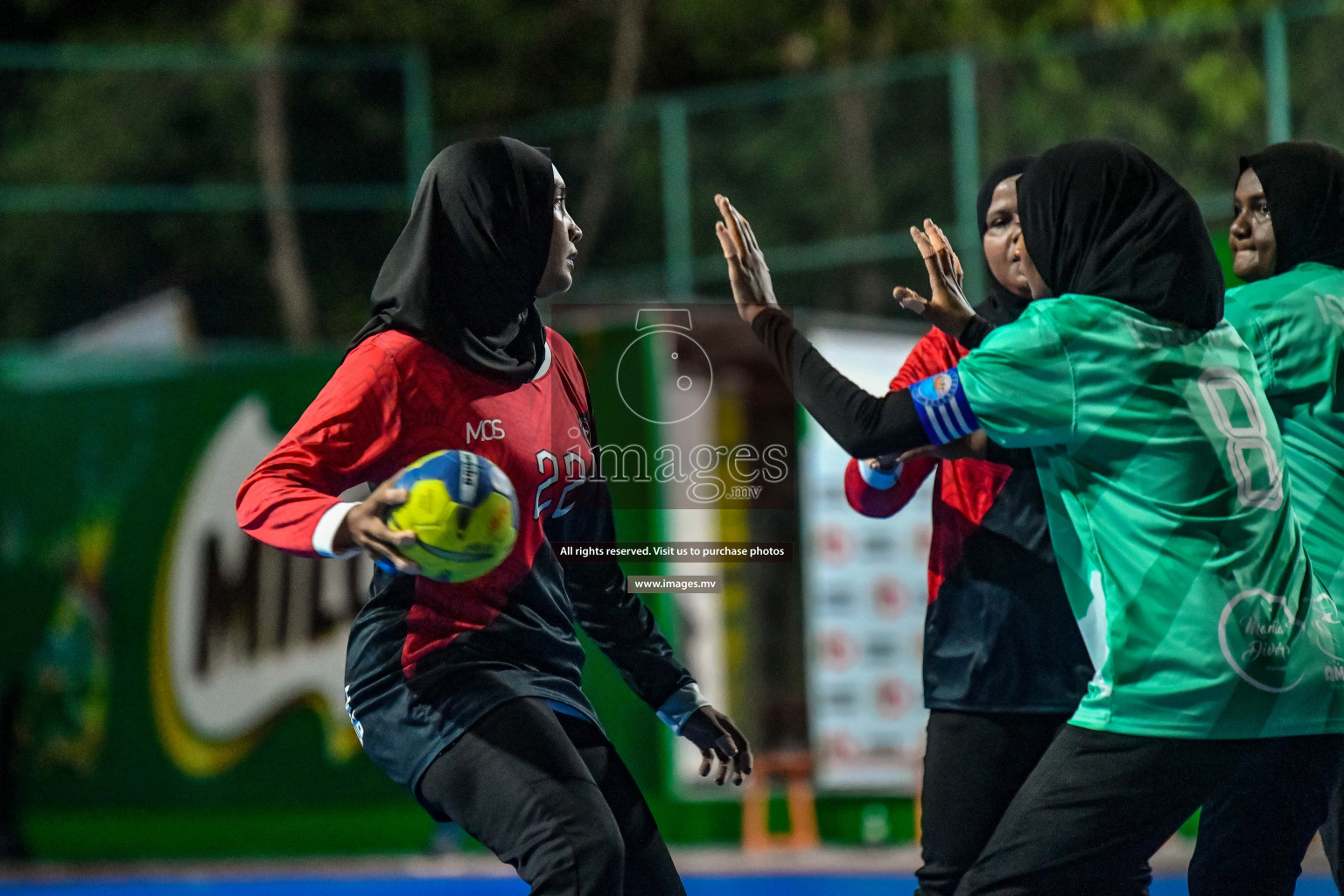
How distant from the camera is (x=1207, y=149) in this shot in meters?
11.2

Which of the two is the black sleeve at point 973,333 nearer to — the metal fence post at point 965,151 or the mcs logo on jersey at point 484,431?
the mcs logo on jersey at point 484,431

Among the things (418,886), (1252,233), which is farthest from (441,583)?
(418,886)

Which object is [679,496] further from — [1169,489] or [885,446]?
[1169,489]

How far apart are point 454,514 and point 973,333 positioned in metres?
1.35

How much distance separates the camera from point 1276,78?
10.3 meters

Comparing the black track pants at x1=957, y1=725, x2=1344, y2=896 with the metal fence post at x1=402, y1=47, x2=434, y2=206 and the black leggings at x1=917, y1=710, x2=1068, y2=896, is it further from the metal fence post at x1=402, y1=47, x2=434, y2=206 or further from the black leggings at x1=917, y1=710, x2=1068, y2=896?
the metal fence post at x1=402, y1=47, x2=434, y2=206

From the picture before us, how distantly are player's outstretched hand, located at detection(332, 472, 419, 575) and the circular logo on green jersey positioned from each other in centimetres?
155

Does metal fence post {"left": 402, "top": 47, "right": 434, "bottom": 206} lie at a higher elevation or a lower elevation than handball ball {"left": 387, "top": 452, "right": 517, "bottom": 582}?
higher

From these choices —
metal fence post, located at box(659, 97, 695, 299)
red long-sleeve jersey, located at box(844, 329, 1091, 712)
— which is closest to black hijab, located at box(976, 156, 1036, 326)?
red long-sleeve jersey, located at box(844, 329, 1091, 712)

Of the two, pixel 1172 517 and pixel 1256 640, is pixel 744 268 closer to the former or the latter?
pixel 1172 517

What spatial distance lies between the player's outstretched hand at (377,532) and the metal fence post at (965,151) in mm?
8013

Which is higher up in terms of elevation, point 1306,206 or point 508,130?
point 508,130

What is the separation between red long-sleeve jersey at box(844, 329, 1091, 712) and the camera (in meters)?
3.72

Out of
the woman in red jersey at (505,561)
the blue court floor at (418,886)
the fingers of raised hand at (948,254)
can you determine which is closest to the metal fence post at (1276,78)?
the blue court floor at (418,886)
